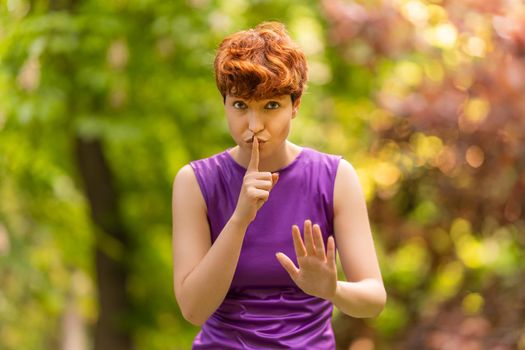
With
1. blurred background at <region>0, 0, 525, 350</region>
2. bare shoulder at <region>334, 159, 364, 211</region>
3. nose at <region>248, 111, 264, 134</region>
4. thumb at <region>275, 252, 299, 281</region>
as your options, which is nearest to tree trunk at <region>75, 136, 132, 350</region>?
blurred background at <region>0, 0, 525, 350</region>

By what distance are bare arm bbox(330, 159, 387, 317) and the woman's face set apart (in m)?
0.26

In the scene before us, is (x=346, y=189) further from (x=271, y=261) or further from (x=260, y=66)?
(x=260, y=66)

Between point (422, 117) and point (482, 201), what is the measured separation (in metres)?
0.70

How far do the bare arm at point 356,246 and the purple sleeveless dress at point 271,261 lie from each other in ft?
0.11

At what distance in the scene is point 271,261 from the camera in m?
2.56

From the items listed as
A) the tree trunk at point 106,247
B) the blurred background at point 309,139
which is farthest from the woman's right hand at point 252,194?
the tree trunk at point 106,247

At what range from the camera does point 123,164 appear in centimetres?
864

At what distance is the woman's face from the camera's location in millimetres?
2473

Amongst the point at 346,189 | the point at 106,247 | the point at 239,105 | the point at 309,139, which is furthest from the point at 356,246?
the point at 106,247

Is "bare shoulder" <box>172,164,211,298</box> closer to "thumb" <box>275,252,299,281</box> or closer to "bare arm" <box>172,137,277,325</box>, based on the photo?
"bare arm" <box>172,137,277,325</box>

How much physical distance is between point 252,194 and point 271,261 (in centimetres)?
26

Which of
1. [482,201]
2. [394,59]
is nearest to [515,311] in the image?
[482,201]

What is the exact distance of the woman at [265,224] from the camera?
7.95ft

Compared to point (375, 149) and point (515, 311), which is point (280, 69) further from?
point (375, 149)
